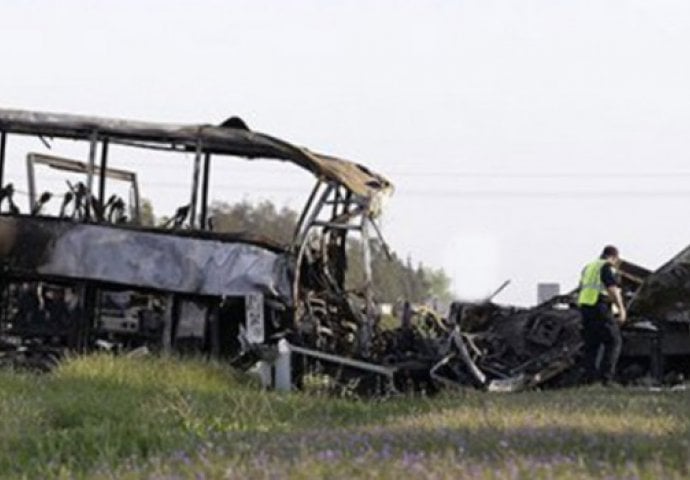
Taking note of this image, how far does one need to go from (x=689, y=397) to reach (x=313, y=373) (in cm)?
745

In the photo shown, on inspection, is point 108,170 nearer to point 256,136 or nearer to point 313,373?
point 256,136

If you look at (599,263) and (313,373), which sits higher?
(599,263)

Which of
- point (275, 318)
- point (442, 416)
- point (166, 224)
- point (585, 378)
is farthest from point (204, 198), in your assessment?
point (442, 416)

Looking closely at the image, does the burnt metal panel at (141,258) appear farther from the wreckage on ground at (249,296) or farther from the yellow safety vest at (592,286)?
the yellow safety vest at (592,286)

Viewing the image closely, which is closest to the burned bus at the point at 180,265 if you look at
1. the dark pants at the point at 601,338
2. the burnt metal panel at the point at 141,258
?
the burnt metal panel at the point at 141,258

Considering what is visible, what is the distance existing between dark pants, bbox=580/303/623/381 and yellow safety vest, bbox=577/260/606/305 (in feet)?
0.32

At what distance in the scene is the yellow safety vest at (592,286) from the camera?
735 inches

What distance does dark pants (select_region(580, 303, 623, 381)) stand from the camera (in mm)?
18750

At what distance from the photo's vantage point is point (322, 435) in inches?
354

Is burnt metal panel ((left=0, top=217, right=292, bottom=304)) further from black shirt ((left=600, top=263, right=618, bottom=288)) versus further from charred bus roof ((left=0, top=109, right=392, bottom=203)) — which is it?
black shirt ((left=600, top=263, right=618, bottom=288))

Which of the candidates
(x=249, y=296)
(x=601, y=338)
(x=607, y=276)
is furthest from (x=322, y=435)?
(x=249, y=296)

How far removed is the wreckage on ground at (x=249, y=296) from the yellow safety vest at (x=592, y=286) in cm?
198

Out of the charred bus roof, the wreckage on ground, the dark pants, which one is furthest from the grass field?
the charred bus roof

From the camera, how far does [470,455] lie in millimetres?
7289
